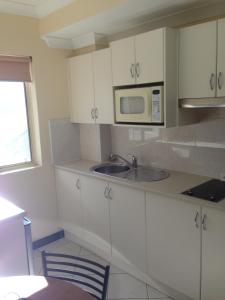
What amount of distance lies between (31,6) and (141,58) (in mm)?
1265

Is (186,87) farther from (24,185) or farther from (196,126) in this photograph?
(24,185)

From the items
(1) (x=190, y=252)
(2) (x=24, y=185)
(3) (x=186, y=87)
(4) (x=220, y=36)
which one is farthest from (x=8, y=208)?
(4) (x=220, y=36)

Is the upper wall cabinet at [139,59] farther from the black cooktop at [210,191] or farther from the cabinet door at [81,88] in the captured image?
the black cooktop at [210,191]

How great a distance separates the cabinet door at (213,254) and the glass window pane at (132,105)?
1019mm

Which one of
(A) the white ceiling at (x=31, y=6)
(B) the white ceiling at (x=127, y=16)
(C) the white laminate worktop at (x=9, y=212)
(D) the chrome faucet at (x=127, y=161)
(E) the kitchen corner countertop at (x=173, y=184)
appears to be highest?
(A) the white ceiling at (x=31, y=6)

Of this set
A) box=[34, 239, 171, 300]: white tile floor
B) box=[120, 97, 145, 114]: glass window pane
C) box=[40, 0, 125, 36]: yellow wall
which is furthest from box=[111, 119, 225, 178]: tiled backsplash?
box=[40, 0, 125, 36]: yellow wall

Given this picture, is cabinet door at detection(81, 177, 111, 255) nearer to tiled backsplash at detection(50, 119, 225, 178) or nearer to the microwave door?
tiled backsplash at detection(50, 119, 225, 178)

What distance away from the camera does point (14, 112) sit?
9.96ft

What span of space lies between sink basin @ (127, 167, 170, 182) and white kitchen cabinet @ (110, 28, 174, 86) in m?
0.87

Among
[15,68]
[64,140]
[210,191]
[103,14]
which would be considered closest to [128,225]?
[210,191]

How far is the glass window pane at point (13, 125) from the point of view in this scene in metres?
2.95

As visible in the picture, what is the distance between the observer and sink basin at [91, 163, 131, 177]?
3000mm

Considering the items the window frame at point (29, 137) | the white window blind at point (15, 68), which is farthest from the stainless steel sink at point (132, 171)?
the white window blind at point (15, 68)

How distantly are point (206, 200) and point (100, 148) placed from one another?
156 centimetres
